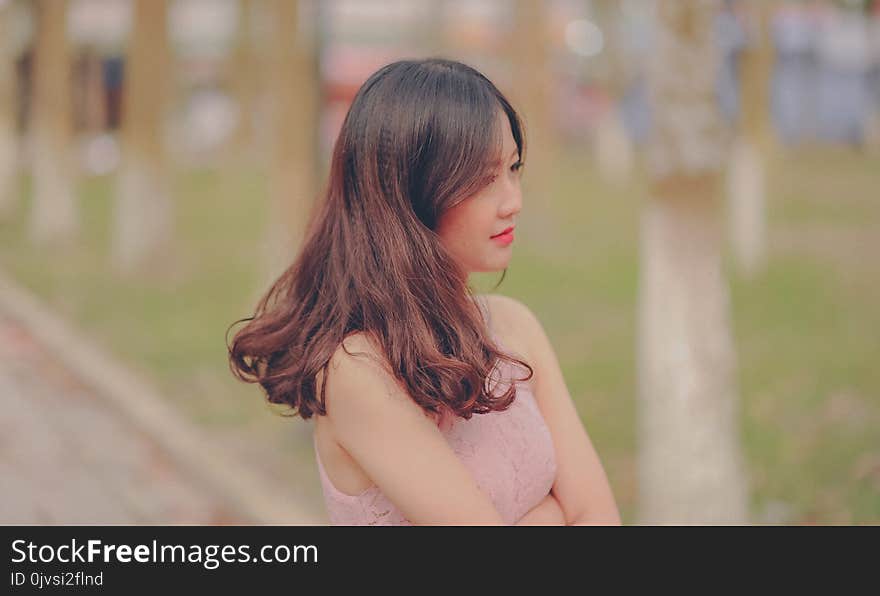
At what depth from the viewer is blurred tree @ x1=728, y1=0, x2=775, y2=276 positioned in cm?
1110

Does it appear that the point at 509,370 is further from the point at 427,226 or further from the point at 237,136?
the point at 237,136

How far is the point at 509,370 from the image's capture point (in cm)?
216

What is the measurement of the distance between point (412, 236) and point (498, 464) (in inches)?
17.7

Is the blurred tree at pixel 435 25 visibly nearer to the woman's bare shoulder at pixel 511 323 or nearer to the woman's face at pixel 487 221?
the woman's bare shoulder at pixel 511 323

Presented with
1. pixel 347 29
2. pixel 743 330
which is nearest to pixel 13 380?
pixel 743 330

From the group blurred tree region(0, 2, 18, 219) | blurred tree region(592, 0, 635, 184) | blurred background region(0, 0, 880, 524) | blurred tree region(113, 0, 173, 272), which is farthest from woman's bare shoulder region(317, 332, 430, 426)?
blurred tree region(592, 0, 635, 184)

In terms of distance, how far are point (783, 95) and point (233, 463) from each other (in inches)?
1032

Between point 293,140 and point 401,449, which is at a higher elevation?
point 401,449

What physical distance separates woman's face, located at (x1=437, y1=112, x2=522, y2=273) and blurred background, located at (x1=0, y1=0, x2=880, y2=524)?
6.32 ft

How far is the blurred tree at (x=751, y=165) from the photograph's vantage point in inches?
437

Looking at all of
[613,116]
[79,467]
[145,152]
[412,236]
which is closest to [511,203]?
[412,236]

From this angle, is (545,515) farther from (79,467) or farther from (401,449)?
(79,467)

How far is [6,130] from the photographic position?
16.0 metres

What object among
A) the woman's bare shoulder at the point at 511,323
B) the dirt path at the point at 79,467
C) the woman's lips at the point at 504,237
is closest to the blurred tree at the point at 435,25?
the dirt path at the point at 79,467
